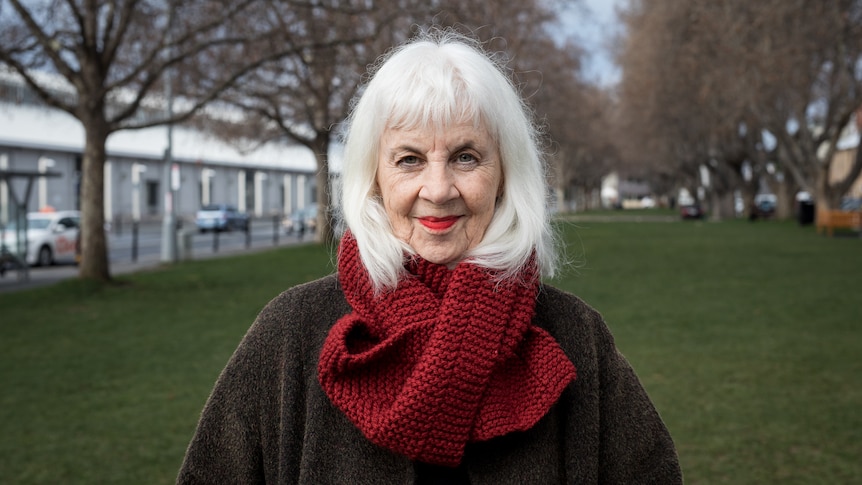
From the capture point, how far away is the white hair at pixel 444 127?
2.13 m

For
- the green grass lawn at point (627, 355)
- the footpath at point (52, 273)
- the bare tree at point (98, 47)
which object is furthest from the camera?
the footpath at point (52, 273)

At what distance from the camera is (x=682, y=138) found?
54.4 m

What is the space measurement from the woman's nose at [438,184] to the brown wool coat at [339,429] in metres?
0.35

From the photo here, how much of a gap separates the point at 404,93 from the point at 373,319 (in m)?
0.53

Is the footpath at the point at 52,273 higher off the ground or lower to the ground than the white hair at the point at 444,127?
lower

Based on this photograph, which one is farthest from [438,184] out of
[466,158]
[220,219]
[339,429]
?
[220,219]

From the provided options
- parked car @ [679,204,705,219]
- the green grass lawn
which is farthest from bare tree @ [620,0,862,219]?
parked car @ [679,204,705,219]

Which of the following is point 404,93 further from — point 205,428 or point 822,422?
point 822,422

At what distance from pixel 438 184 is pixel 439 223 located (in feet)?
0.32

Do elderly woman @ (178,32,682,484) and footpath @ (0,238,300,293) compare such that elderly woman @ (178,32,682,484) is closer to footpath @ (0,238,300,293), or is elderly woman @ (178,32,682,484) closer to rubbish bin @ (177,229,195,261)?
footpath @ (0,238,300,293)

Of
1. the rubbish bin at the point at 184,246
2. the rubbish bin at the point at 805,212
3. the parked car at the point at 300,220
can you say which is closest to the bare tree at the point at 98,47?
the rubbish bin at the point at 184,246

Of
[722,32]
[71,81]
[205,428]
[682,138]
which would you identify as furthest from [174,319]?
[682,138]

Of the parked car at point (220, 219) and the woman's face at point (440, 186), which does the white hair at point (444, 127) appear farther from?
the parked car at point (220, 219)

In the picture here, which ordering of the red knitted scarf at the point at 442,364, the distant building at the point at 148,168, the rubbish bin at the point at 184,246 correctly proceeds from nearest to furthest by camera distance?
the red knitted scarf at the point at 442,364
the rubbish bin at the point at 184,246
the distant building at the point at 148,168
